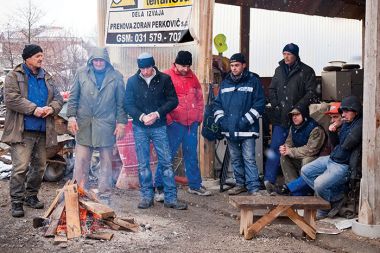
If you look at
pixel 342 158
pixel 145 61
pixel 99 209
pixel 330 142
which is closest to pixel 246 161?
pixel 330 142

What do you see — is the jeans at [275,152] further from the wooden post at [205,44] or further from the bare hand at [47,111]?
A: the bare hand at [47,111]

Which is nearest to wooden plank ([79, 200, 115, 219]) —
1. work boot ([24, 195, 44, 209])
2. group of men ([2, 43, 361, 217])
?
group of men ([2, 43, 361, 217])

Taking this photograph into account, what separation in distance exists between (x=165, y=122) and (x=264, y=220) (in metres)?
2.16

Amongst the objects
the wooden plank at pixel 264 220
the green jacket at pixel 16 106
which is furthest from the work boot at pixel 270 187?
the green jacket at pixel 16 106

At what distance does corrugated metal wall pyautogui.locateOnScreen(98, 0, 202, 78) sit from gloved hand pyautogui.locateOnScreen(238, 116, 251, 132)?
1.81 m

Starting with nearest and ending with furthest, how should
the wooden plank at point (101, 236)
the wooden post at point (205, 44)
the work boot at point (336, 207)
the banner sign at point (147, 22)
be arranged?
the wooden plank at point (101, 236) < the work boot at point (336, 207) < the wooden post at point (205, 44) < the banner sign at point (147, 22)

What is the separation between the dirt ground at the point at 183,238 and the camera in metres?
5.77

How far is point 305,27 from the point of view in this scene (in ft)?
41.0

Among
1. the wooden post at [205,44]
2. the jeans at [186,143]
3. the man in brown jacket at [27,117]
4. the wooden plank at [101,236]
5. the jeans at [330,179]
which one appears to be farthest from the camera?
the wooden post at [205,44]

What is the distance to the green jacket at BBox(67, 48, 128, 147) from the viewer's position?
7688 millimetres

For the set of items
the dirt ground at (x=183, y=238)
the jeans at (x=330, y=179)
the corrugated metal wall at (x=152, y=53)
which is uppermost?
the corrugated metal wall at (x=152, y=53)

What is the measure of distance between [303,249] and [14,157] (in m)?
3.72

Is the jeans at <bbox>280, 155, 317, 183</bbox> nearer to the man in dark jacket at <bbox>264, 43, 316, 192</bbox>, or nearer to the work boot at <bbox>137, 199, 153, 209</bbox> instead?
the man in dark jacket at <bbox>264, 43, 316, 192</bbox>

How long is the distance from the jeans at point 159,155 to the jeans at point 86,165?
1.91 ft
